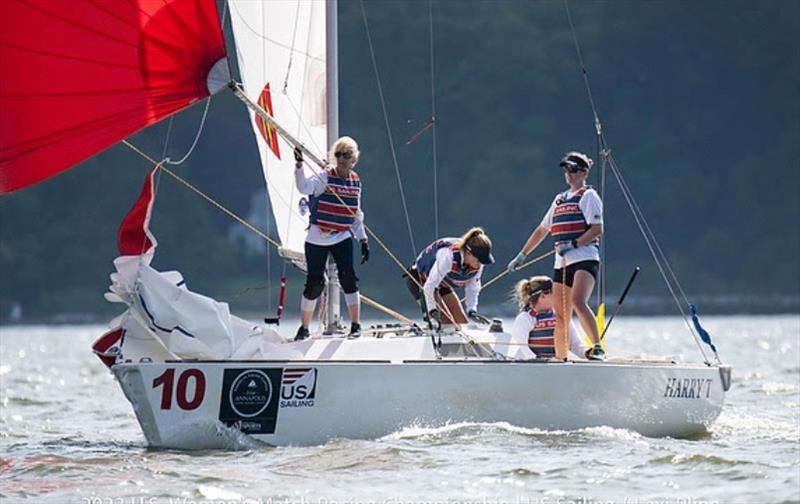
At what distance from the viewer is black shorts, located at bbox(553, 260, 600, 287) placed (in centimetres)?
865

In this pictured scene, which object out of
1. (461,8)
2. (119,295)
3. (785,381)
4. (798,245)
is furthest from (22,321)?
(119,295)

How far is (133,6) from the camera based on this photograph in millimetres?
8281

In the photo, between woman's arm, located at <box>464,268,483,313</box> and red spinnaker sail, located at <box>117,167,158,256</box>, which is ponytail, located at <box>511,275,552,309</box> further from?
red spinnaker sail, located at <box>117,167,158,256</box>

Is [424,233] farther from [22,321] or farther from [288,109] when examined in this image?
[288,109]

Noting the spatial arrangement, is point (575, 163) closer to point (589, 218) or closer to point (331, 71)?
point (589, 218)

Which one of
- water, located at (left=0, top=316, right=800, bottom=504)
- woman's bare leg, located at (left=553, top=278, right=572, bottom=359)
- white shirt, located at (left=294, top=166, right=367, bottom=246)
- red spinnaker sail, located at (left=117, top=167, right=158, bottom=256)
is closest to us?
water, located at (left=0, top=316, right=800, bottom=504)

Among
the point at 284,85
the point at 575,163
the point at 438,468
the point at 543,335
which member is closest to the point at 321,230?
the point at 543,335

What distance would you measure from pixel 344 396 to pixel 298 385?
0.22 metres

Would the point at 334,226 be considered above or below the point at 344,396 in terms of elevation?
above

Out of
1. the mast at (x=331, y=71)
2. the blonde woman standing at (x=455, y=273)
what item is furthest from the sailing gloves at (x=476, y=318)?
the mast at (x=331, y=71)

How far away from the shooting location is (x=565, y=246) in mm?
8688

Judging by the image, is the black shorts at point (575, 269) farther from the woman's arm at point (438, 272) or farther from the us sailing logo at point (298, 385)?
the us sailing logo at point (298, 385)

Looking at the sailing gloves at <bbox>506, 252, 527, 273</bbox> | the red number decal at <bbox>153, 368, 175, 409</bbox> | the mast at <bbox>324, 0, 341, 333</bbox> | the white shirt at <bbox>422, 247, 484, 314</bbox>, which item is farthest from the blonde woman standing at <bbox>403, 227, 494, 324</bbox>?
the red number decal at <bbox>153, 368, 175, 409</bbox>

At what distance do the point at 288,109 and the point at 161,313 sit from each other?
2272 millimetres
